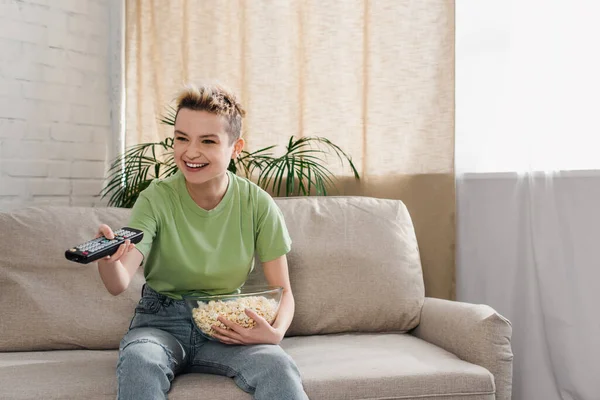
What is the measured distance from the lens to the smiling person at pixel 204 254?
69.2 inches

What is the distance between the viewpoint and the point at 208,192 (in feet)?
6.59

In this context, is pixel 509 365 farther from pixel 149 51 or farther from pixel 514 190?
pixel 149 51

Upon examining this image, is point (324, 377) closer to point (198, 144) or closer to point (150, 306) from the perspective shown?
point (150, 306)

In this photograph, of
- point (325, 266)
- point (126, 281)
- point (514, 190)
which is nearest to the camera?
point (126, 281)

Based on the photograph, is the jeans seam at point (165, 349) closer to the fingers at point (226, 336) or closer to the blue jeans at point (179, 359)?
the blue jeans at point (179, 359)

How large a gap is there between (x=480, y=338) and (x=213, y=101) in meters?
0.97

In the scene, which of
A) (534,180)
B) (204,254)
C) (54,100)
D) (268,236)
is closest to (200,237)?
(204,254)

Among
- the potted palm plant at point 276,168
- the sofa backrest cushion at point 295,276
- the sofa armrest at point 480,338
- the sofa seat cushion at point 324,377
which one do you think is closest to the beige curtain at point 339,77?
the potted palm plant at point 276,168

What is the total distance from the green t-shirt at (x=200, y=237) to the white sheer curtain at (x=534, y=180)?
3.29 feet

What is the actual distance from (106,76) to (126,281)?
66.2 inches

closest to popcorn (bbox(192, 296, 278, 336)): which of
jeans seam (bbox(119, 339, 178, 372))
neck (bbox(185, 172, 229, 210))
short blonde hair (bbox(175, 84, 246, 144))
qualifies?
jeans seam (bbox(119, 339, 178, 372))

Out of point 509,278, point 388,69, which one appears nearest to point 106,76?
point 388,69

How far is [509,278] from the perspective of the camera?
8.76ft

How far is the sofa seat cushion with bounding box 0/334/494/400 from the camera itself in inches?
68.9
